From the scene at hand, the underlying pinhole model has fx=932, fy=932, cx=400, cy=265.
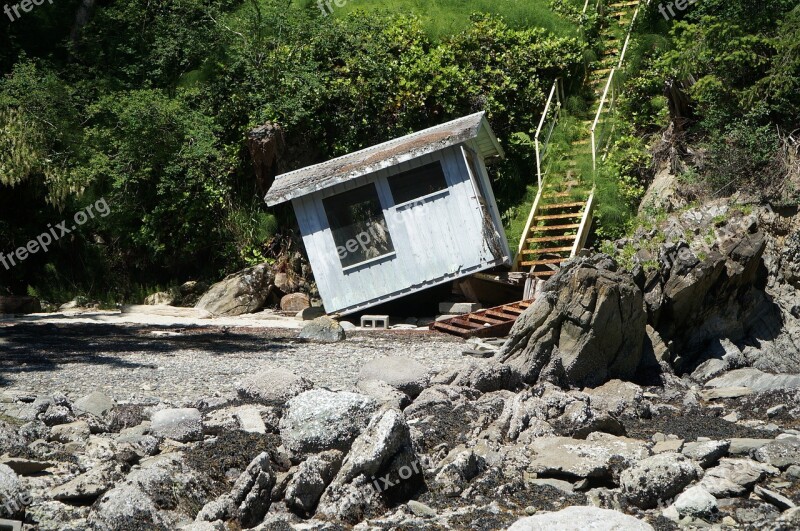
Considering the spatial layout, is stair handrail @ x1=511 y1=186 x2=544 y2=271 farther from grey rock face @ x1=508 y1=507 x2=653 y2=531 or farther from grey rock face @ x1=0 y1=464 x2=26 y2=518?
grey rock face @ x1=0 y1=464 x2=26 y2=518

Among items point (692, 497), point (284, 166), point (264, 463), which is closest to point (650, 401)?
point (692, 497)

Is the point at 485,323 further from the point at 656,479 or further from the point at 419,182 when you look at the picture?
the point at 656,479

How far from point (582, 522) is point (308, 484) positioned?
7.31 ft

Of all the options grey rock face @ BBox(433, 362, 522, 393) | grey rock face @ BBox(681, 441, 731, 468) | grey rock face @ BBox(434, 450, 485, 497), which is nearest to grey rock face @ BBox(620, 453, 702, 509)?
grey rock face @ BBox(681, 441, 731, 468)

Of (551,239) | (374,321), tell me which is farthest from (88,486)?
(551,239)

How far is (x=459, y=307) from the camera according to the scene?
16203 mm

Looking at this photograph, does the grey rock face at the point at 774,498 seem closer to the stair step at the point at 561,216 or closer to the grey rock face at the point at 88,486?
the grey rock face at the point at 88,486

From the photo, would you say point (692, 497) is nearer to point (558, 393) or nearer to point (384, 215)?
point (558, 393)

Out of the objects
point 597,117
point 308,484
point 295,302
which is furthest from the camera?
point 597,117

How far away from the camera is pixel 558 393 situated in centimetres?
968

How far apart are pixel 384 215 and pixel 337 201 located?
2.95 ft

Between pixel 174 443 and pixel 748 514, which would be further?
pixel 174 443

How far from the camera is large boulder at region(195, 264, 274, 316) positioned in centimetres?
1800

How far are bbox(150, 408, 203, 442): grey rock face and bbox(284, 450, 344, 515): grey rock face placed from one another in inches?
60.1
